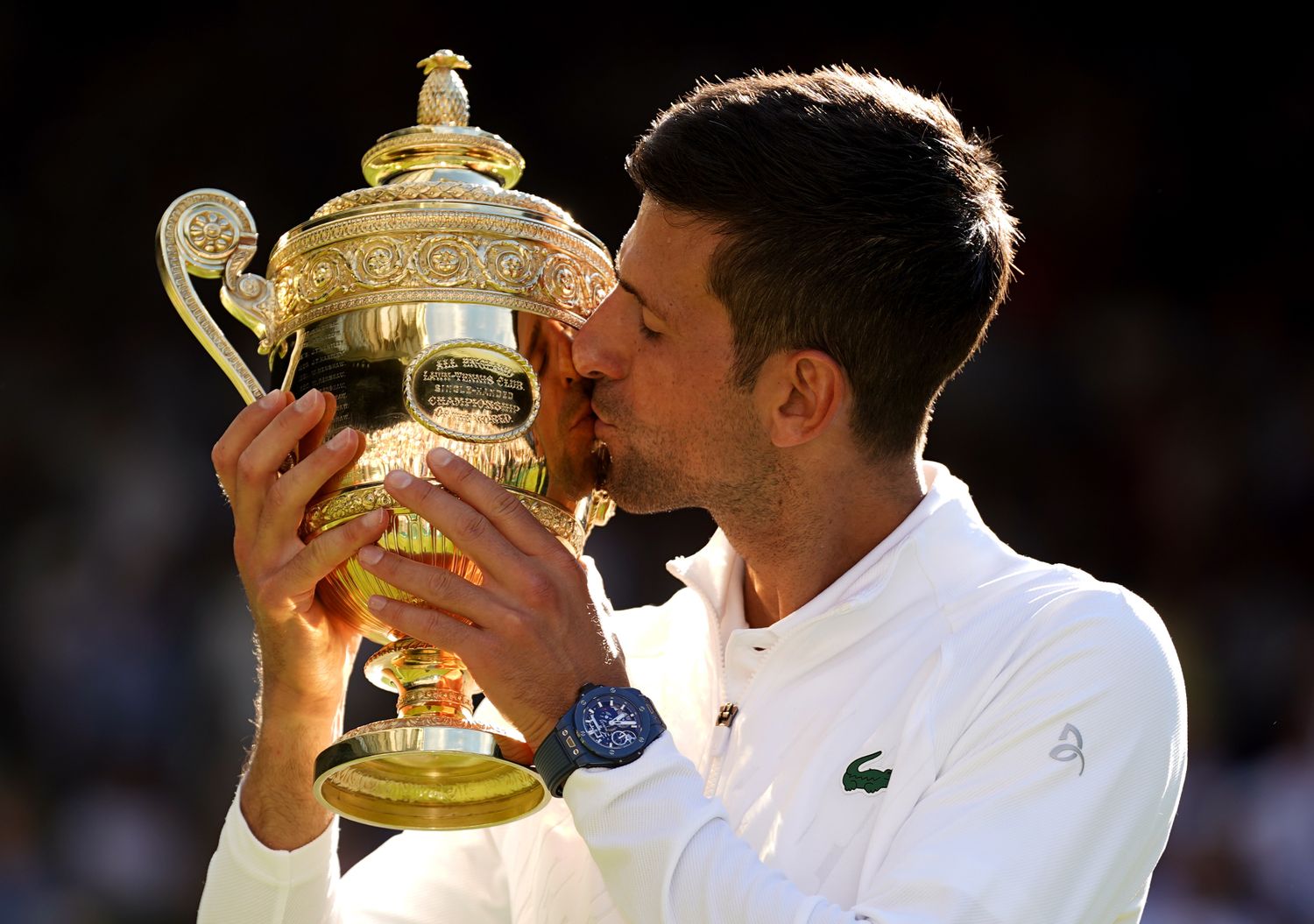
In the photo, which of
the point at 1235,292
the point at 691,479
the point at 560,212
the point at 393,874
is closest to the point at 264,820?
the point at 393,874

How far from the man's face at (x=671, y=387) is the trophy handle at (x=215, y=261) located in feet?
1.55

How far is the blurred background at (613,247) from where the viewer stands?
6.00 metres

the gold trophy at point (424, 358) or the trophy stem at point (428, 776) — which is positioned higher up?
the gold trophy at point (424, 358)

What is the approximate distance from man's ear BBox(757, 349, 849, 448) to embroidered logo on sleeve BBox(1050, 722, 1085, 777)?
0.67 meters

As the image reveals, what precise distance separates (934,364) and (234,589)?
3977mm

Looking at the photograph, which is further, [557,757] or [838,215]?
[838,215]

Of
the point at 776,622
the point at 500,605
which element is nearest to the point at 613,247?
the point at 776,622

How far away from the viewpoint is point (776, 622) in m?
2.56

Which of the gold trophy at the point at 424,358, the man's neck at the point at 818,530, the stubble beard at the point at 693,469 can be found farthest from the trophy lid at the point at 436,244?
the man's neck at the point at 818,530

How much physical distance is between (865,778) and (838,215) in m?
0.80

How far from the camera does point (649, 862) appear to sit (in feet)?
6.54

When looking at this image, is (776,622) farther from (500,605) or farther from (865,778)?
(500,605)

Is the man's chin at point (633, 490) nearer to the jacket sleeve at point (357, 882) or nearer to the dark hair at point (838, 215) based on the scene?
the dark hair at point (838, 215)

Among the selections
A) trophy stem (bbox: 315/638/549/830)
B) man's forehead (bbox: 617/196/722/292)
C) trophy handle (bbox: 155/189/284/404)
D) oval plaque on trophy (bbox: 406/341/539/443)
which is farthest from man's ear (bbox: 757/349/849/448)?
trophy handle (bbox: 155/189/284/404)
